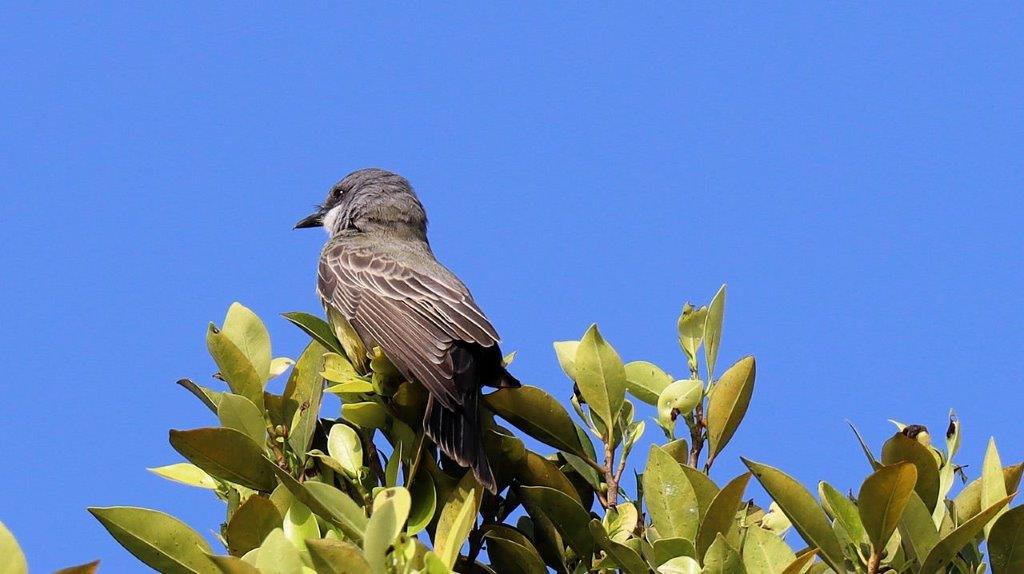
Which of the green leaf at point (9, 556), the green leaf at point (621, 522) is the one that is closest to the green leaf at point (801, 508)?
the green leaf at point (621, 522)

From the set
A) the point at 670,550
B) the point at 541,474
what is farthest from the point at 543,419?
the point at 670,550

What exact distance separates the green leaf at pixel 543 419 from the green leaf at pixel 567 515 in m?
0.46

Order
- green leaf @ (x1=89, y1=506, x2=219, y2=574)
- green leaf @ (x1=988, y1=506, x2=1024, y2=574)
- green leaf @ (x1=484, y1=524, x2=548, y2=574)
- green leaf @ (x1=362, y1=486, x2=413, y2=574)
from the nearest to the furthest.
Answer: green leaf @ (x1=362, y1=486, x2=413, y2=574), green leaf @ (x1=89, y1=506, x2=219, y2=574), green leaf @ (x1=988, y1=506, x2=1024, y2=574), green leaf @ (x1=484, y1=524, x2=548, y2=574)

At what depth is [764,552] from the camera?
364 centimetres

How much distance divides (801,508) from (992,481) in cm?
56

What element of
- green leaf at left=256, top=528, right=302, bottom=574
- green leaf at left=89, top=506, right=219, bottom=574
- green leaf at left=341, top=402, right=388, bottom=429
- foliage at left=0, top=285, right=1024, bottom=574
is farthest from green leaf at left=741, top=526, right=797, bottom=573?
green leaf at left=341, top=402, right=388, bottom=429

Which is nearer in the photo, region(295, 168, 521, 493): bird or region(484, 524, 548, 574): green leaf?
region(484, 524, 548, 574): green leaf

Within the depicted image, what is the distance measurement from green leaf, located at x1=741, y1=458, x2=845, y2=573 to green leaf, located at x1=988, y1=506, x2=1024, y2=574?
0.41 meters

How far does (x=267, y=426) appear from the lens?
4402 millimetres

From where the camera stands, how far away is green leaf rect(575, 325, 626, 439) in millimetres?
4512

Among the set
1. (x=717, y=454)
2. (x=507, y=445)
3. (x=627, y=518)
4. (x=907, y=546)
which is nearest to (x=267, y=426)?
(x=507, y=445)

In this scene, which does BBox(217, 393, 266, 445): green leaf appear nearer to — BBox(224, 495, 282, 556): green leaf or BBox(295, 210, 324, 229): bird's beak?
BBox(224, 495, 282, 556): green leaf

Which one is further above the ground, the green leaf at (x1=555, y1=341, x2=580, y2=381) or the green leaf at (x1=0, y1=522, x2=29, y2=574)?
the green leaf at (x1=555, y1=341, x2=580, y2=381)

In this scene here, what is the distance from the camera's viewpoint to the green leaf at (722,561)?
347cm
